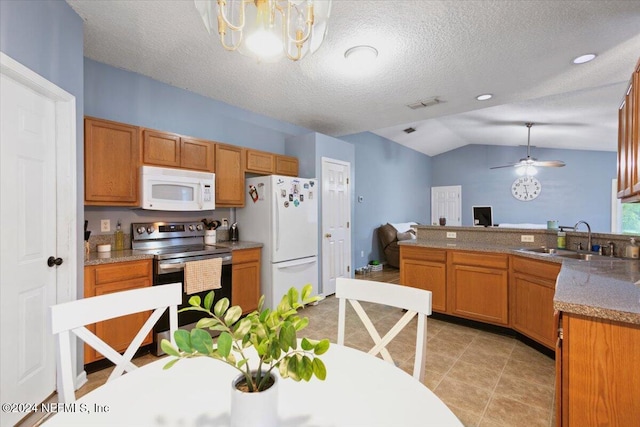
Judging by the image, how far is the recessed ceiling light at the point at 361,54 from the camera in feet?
7.98

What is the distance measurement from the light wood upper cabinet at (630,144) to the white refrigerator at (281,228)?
2959 mm

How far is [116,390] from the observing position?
85 centimetres

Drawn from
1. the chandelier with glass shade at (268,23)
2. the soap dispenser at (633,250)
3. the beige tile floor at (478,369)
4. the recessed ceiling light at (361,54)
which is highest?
the recessed ceiling light at (361,54)

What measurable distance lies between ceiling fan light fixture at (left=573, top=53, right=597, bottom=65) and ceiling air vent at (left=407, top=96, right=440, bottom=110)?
4.09 feet

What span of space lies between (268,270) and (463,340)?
2.19 meters

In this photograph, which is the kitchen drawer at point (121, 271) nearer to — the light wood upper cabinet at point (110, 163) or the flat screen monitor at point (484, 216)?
the light wood upper cabinet at point (110, 163)

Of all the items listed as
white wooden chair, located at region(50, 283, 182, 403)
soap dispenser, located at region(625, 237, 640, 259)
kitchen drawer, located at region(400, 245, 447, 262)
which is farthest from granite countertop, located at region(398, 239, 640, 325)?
white wooden chair, located at region(50, 283, 182, 403)

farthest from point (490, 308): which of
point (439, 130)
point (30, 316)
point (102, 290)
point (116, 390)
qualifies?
point (439, 130)

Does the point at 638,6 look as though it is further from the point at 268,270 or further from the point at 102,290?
the point at 102,290

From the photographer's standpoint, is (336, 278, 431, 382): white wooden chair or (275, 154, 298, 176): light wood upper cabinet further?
(275, 154, 298, 176): light wood upper cabinet

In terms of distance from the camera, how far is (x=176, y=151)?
9.88ft

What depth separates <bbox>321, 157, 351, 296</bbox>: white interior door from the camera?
4293 millimetres

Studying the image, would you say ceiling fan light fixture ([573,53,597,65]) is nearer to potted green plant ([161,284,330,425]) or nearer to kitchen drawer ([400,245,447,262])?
kitchen drawer ([400,245,447,262])

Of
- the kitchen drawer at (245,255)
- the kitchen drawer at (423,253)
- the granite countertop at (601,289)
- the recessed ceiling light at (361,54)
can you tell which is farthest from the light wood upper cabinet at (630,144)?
the kitchen drawer at (245,255)
